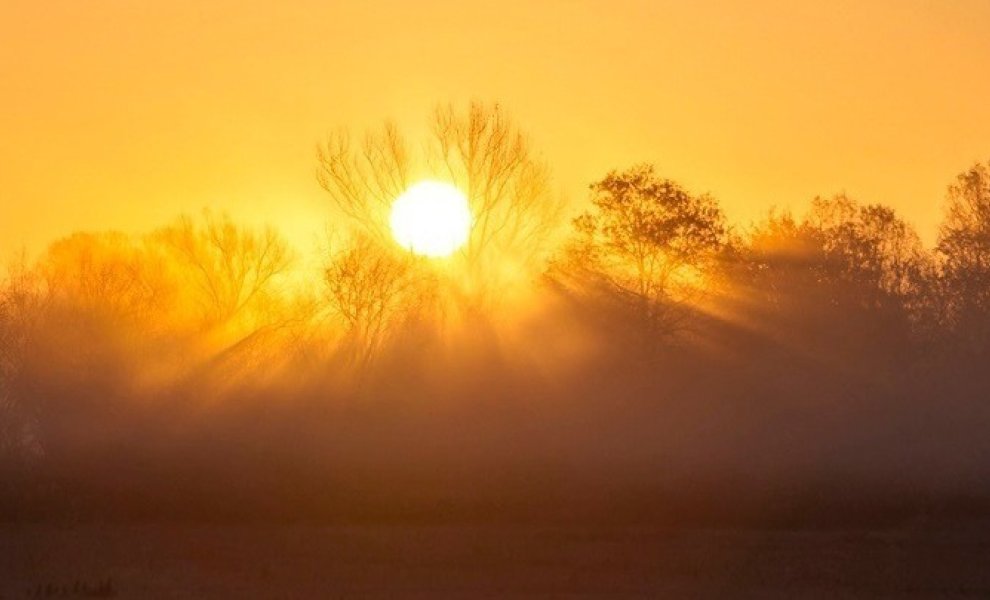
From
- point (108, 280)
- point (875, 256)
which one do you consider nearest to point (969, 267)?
point (875, 256)

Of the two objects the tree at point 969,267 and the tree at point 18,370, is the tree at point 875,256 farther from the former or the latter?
the tree at point 18,370

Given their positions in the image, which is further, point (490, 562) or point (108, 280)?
point (108, 280)

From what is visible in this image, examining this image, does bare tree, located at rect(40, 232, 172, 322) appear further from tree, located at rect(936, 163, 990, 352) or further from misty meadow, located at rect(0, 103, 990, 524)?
tree, located at rect(936, 163, 990, 352)

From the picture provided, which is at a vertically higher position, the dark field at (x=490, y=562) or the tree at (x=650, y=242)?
the tree at (x=650, y=242)

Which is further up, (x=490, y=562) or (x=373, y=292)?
(x=373, y=292)

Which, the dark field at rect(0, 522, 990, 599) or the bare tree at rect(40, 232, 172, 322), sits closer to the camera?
Result: the dark field at rect(0, 522, 990, 599)

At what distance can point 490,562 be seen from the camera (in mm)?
31578

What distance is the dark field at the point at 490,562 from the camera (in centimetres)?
2752

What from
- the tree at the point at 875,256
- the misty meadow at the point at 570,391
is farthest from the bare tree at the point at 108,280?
the tree at the point at 875,256

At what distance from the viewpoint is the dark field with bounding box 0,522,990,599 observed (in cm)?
2752

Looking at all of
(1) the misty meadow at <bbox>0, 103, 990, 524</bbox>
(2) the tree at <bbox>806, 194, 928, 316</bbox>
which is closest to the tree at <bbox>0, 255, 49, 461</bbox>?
(1) the misty meadow at <bbox>0, 103, 990, 524</bbox>

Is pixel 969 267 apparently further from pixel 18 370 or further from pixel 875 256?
pixel 18 370

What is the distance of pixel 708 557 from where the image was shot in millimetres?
32688

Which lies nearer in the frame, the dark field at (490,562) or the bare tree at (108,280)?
the dark field at (490,562)
